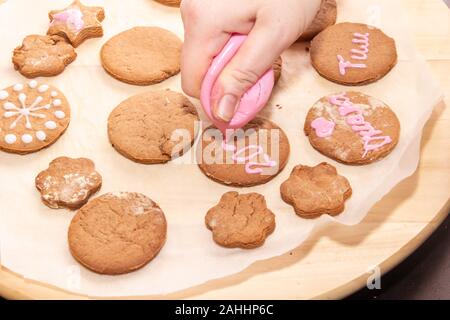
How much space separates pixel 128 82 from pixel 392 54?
542mm

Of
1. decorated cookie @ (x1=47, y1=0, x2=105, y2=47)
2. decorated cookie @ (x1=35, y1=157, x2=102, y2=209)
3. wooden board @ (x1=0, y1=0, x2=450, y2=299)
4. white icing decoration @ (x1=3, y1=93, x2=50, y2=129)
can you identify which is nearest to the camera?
wooden board @ (x1=0, y1=0, x2=450, y2=299)

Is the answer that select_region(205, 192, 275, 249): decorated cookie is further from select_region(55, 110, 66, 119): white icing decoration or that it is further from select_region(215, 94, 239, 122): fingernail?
select_region(55, 110, 66, 119): white icing decoration

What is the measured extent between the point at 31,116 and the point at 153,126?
23 cm

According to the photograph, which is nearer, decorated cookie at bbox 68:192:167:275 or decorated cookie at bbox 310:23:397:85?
decorated cookie at bbox 68:192:167:275

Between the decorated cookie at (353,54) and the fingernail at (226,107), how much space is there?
1.00ft

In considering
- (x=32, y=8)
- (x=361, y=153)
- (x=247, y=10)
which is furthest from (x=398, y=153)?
(x=32, y=8)

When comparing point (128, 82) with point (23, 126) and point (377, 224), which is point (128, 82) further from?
point (377, 224)

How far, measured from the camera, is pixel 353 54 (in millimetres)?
1243

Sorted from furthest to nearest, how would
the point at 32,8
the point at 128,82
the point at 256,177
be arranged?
1. the point at 32,8
2. the point at 128,82
3. the point at 256,177

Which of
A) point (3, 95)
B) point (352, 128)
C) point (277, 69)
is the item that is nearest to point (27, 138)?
point (3, 95)

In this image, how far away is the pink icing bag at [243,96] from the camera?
3.29 feet

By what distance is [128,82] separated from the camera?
1210 millimetres

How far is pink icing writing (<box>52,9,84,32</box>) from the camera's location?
127 centimetres

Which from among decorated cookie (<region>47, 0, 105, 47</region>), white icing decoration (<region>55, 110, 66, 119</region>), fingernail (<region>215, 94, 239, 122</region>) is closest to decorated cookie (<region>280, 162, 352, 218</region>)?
fingernail (<region>215, 94, 239, 122</region>)
